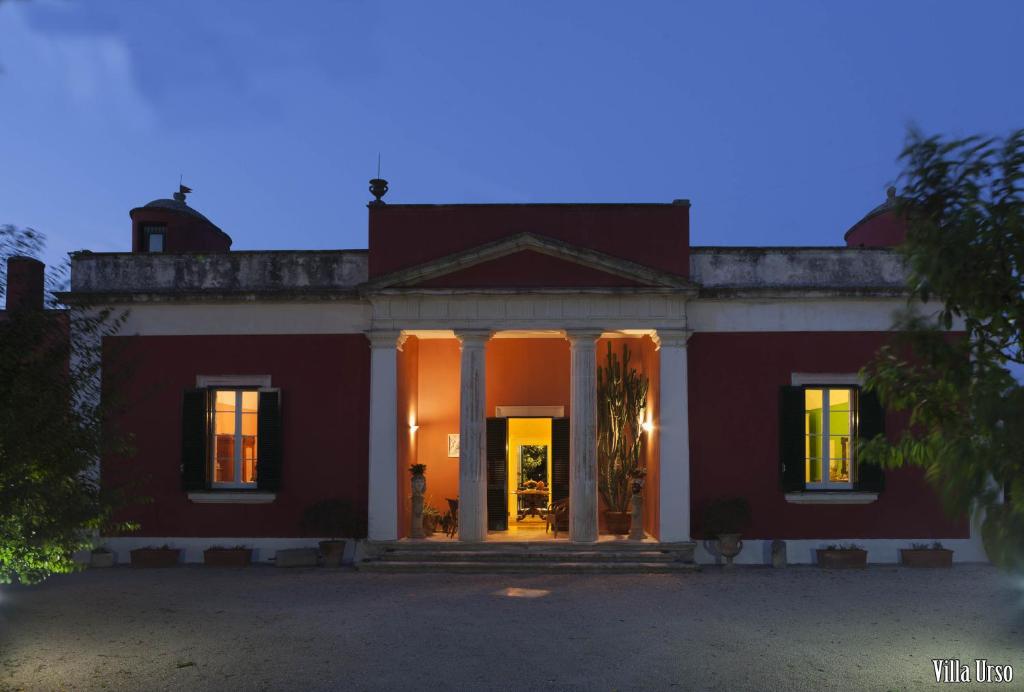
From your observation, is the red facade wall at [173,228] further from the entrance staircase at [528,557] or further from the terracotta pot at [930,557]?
the terracotta pot at [930,557]

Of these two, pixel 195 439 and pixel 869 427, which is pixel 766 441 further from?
pixel 195 439

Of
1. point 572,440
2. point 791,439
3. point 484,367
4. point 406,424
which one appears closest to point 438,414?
point 406,424

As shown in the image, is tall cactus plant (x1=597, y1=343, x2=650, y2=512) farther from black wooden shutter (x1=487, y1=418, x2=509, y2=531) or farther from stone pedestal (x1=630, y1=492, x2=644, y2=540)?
black wooden shutter (x1=487, y1=418, x2=509, y2=531)

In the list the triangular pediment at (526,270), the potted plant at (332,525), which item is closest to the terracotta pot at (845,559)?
the triangular pediment at (526,270)

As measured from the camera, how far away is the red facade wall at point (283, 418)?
12680 mm

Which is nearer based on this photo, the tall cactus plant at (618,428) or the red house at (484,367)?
the red house at (484,367)

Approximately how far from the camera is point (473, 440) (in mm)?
12398

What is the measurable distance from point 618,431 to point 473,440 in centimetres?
268

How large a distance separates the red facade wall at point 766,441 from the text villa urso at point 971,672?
554 centimetres

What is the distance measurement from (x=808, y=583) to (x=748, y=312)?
4176mm

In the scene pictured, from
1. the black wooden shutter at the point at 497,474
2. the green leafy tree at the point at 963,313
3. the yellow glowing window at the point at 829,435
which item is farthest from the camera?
the black wooden shutter at the point at 497,474

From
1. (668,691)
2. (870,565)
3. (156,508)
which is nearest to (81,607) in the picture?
(156,508)

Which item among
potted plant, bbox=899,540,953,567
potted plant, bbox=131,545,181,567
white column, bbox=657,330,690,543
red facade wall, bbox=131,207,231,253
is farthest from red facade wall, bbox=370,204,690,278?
red facade wall, bbox=131,207,231,253

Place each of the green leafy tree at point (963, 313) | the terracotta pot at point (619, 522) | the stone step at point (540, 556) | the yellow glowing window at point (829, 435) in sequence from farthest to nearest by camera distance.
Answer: the terracotta pot at point (619, 522), the yellow glowing window at point (829, 435), the stone step at point (540, 556), the green leafy tree at point (963, 313)
